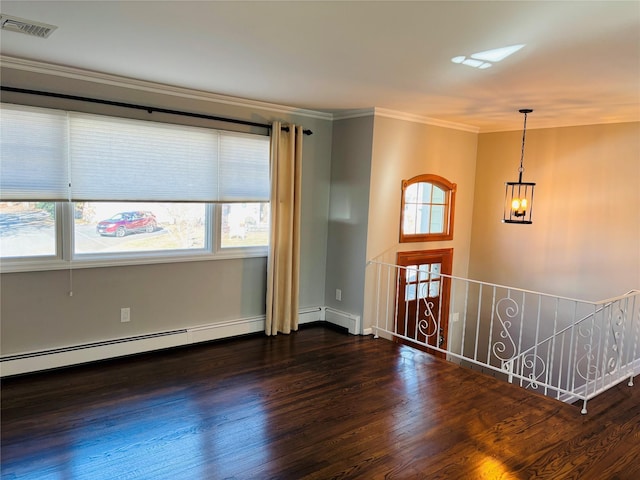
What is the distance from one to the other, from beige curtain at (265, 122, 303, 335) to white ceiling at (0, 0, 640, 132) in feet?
1.96

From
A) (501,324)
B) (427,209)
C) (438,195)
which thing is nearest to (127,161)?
(427,209)

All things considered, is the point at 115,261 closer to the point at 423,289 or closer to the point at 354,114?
the point at 354,114

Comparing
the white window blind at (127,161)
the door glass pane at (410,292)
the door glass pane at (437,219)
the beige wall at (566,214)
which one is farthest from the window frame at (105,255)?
the beige wall at (566,214)

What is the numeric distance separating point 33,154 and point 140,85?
3.52 feet

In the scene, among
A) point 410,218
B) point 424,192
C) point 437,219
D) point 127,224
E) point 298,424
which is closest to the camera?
point 298,424

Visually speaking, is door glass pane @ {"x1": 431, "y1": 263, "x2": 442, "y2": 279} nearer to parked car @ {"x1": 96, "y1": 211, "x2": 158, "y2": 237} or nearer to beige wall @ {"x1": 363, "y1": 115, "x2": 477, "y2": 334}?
beige wall @ {"x1": 363, "y1": 115, "x2": 477, "y2": 334}

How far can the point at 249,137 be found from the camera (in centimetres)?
487

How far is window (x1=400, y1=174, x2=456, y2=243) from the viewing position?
5595 millimetres

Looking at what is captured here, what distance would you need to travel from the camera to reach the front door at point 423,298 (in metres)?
5.64

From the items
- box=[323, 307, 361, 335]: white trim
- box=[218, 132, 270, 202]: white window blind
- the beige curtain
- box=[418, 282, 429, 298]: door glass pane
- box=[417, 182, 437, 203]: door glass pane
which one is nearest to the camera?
box=[218, 132, 270, 202]: white window blind

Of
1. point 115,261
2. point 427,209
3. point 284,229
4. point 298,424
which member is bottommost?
point 298,424

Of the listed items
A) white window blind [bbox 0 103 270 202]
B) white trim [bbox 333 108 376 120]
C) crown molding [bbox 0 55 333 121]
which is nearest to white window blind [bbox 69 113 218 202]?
white window blind [bbox 0 103 270 202]

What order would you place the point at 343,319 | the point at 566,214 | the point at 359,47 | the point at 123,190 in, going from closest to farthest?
1. the point at 359,47
2. the point at 123,190
3. the point at 343,319
4. the point at 566,214

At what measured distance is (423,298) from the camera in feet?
19.5
